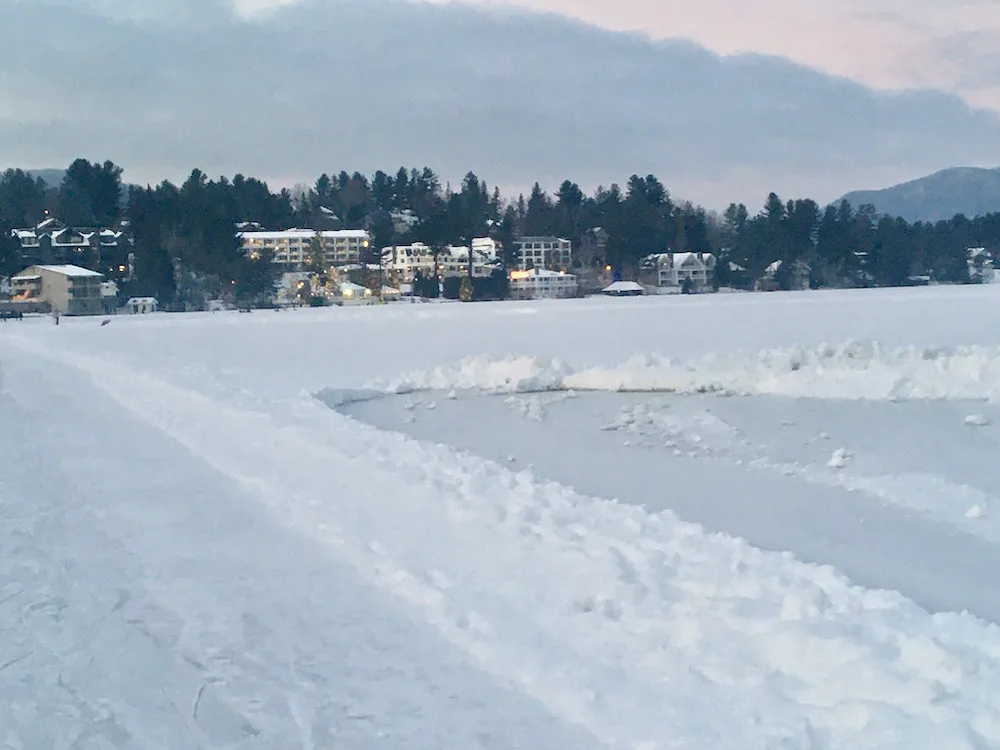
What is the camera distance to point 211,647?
5371mm

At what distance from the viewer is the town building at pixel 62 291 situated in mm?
79875

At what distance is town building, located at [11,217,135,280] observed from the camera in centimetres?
9356

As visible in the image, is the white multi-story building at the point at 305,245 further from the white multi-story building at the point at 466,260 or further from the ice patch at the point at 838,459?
the ice patch at the point at 838,459

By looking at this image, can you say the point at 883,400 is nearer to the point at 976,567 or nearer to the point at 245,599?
the point at 976,567

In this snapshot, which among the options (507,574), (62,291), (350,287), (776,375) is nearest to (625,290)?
(350,287)

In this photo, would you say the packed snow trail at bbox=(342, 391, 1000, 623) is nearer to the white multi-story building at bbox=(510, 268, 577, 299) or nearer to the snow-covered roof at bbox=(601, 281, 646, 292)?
the snow-covered roof at bbox=(601, 281, 646, 292)

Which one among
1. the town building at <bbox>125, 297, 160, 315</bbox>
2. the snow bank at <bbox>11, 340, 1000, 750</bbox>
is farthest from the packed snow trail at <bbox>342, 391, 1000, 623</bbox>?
the town building at <bbox>125, 297, 160, 315</bbox>

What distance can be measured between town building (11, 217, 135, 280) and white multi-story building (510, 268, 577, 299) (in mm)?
36772

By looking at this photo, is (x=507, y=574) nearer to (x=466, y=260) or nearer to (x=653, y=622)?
(x=653, y=622)

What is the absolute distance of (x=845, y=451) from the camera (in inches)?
453

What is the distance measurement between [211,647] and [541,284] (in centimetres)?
9635

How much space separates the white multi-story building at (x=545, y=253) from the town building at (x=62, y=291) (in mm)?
45736

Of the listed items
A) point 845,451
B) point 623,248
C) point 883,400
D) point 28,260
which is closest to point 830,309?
point 883,400

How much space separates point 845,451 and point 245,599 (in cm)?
781
